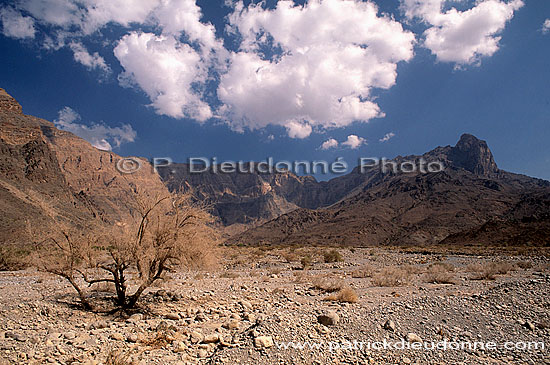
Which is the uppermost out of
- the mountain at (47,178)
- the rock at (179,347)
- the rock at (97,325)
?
the mountain at (47,178)

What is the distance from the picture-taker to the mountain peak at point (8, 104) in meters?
102

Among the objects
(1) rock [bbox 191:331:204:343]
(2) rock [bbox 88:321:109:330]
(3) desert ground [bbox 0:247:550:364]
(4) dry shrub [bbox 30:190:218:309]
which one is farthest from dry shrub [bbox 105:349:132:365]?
(4) dry shrub [bbox 30:190:218:309]

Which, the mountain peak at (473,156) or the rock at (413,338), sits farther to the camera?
the mountain peak at (473,156)

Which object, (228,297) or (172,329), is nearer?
(172,329)

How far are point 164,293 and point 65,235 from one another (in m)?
4.31

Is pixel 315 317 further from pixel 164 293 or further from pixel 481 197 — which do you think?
pixel 481 197

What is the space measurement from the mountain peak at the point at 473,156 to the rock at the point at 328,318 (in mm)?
197887

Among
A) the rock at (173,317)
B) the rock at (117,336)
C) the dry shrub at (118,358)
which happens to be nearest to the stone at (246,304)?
the rock at (173,317)

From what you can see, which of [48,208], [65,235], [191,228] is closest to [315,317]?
[191,228]

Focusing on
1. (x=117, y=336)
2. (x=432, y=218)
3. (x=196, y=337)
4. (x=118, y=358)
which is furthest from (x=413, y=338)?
(x=432, y=218)

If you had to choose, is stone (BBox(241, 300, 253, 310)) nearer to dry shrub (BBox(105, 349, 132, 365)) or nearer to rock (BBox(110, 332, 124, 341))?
rock (BBox(110, 332, 124, 341))

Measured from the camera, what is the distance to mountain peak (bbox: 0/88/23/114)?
335 ft

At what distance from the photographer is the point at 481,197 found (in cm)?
9369

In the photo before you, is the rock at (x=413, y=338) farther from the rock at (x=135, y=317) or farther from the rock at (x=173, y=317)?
the rock at (x=135, y=317)
